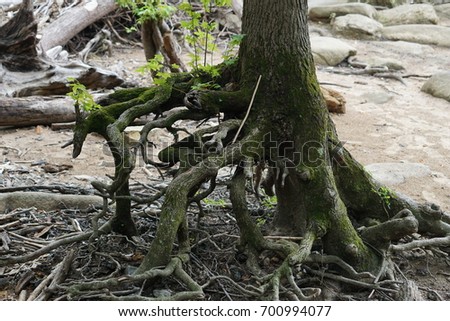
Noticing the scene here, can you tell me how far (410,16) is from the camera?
15.8 metres

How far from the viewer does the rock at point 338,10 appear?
51.7ft

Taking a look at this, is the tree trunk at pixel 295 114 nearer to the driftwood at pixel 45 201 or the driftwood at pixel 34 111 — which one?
the driftwood at pixel 45 201

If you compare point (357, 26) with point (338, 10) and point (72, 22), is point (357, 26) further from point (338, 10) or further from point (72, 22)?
point (72, 22)

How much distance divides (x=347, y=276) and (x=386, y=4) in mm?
15295

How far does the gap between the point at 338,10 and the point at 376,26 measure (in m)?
1.30

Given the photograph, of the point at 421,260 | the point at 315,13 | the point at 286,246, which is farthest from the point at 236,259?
the point at 315,13

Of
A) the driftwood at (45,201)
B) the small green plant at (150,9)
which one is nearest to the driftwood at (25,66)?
the small green plant at (150,9)

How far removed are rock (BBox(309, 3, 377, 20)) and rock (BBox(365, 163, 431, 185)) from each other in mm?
9577

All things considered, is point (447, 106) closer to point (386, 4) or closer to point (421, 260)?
point (421, 260)

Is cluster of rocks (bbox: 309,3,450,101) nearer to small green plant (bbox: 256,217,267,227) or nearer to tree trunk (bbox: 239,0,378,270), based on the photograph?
small green plant (bbox: 256,217,267,227)

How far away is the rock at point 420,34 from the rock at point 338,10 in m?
1.13

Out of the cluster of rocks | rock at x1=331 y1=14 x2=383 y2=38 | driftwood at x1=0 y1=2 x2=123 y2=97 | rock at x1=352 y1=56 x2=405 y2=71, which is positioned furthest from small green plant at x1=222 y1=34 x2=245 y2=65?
rock at x1=331 y1=14 x2=383 y2=38

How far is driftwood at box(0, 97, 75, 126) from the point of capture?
7574 mm

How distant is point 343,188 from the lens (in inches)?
160
